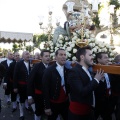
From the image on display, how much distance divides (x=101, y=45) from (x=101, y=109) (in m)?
1.58

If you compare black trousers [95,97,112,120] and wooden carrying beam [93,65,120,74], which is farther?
black trousers [95,97,112,120]

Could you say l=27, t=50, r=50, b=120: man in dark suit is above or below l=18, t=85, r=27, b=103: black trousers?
above

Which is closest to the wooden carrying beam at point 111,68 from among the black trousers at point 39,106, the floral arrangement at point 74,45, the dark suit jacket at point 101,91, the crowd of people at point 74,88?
the crowd of people at point 74,88

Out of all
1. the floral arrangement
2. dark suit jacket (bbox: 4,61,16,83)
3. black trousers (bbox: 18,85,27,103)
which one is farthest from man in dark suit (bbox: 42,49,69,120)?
dark suit jacket (bbox: 4,61,16,83)

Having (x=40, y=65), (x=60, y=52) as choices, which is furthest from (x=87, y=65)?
(x=40, y=65)

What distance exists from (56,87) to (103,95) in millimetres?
875

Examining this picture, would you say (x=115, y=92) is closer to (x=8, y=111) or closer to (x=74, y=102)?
(x=74, y=102)

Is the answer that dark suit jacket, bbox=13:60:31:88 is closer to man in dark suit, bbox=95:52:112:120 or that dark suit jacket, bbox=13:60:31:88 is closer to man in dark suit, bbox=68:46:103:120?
man in dark suit, bbox=95:52:112:120

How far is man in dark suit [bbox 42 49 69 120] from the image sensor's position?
4.34 m

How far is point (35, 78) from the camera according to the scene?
5.24m

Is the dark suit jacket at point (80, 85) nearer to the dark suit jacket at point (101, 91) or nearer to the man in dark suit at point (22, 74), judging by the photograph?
the dark suit jacket at point (101, 91)

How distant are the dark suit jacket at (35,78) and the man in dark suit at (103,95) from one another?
137cm

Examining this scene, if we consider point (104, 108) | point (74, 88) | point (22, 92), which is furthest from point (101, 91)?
point (22, 92)

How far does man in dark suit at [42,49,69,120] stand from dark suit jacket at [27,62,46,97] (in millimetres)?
788
